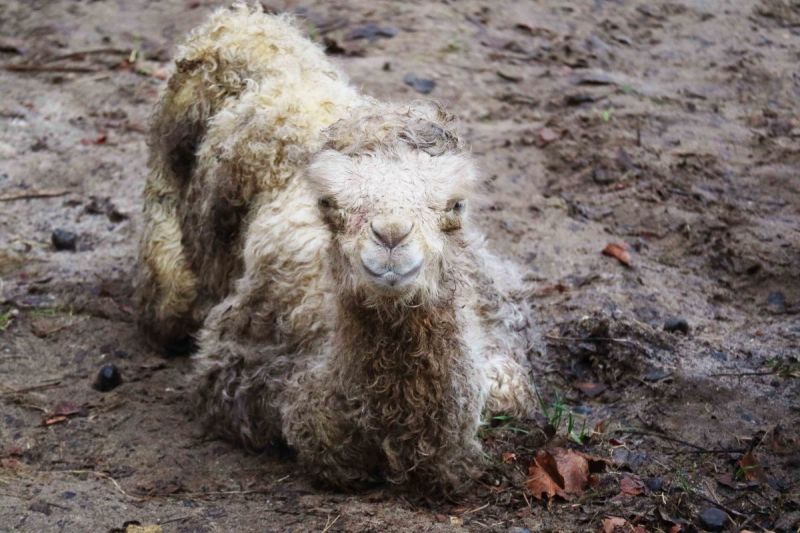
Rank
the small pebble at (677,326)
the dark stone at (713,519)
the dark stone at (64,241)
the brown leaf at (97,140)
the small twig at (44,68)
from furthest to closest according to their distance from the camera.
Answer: the small twig at (44,68) < the brown leaf at (97,140) < the dark stone at (64,241) < the small pebble at (677,326) < the dark stone at (713,519)

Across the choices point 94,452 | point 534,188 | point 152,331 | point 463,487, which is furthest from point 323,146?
point 534,188

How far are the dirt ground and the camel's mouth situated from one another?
992mm

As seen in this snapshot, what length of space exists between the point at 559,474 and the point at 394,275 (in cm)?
127

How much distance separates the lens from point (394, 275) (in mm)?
3355

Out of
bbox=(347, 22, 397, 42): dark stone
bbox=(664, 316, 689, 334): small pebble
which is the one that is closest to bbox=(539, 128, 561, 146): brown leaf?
bbox=(347, 22, 397, 42): dark stone

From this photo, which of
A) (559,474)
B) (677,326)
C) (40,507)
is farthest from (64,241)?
(559,474)

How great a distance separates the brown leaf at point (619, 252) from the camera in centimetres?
612

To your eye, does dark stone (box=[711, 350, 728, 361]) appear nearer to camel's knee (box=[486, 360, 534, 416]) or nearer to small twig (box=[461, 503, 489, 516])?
camel's knee (box=[486, 360, 534, 416])

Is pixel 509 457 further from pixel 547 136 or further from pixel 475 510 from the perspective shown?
pixel 547 136

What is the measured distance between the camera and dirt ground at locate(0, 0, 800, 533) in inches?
161

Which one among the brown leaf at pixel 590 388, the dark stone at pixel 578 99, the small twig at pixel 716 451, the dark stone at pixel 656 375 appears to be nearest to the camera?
the small twig at pixel 716 451

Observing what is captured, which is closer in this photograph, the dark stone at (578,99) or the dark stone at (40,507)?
the dark stone at (40,507)

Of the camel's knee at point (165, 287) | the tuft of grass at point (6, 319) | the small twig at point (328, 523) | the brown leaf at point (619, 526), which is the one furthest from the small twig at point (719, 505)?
the tuft of grass at point (6, 319)

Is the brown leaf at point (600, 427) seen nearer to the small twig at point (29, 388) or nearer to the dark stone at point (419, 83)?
the small twig at point (29, 388)
